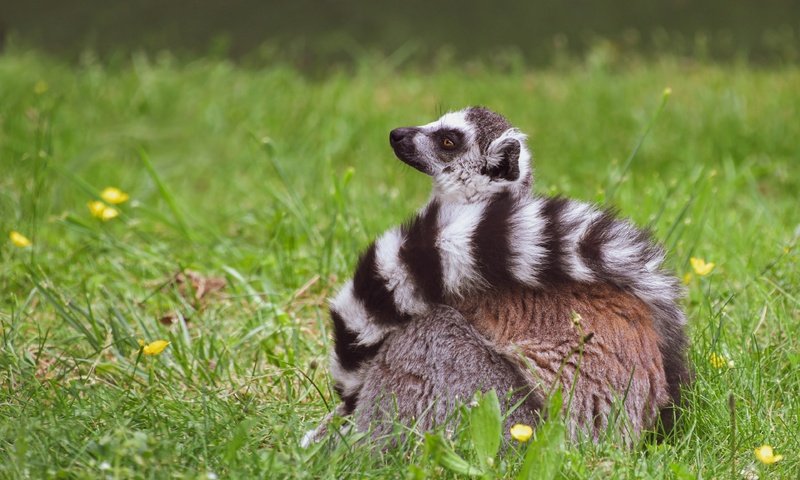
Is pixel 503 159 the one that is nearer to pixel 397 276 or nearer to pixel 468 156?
pixel 468 156

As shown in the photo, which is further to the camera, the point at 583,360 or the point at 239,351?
the point at 239,351

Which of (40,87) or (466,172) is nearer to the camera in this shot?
(466,172)

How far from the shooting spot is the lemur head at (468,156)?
9.16ft

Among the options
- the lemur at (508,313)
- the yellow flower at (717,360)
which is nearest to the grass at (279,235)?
the yellow flower at (717,360)

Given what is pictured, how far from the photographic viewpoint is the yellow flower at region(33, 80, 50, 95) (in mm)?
5611

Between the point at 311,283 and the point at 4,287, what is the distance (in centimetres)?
120

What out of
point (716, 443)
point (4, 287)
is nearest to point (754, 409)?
point (716, 443)

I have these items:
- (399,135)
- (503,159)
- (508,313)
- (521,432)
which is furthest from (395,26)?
(521,432)

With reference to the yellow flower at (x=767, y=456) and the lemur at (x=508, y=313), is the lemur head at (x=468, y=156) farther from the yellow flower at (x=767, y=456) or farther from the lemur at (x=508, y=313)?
the yellow flower at (x=767, y=456)

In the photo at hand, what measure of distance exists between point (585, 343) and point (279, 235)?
2.01 metres

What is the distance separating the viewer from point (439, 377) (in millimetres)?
2441

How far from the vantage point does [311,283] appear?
3.70 meters

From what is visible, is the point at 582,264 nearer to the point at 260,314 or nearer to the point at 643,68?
the point at 260,314

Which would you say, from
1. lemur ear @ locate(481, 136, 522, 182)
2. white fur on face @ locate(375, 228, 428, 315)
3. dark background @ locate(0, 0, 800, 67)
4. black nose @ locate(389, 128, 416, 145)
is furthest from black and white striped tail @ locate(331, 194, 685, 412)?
dark background @ locate(0, 0, 800, 67)
